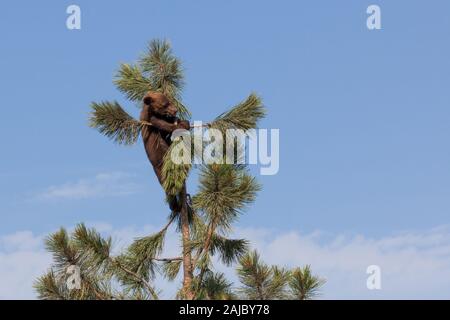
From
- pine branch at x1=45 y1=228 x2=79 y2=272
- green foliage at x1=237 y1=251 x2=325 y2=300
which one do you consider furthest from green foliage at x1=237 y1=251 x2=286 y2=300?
pine branch at x1=45 y1=228 x2=79 y2=272

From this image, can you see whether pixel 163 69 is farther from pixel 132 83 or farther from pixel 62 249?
pixel 62 249

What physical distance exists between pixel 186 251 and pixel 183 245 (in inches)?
3.1

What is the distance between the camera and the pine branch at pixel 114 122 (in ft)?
33.7

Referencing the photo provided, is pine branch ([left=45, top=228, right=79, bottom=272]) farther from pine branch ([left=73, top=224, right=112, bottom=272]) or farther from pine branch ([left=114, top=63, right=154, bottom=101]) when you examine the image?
pine branch ([left=114, top=63, right=154, bottom=101])

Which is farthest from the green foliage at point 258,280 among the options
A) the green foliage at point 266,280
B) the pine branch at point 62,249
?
the pine branch at point 62,249

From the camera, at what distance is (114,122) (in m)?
10.3

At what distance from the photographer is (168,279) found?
9.94 meters

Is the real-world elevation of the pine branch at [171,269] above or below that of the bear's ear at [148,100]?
below

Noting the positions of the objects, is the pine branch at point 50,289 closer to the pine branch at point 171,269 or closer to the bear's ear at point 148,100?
the pine branch at point 171,269

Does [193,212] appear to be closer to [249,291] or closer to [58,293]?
[249,291]

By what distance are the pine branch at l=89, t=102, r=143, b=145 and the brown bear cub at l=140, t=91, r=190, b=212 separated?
0.37m

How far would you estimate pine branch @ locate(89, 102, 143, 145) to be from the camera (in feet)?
33.7

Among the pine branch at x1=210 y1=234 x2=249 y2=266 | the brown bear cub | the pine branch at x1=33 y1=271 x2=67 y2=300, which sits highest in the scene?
the brown bear cub
